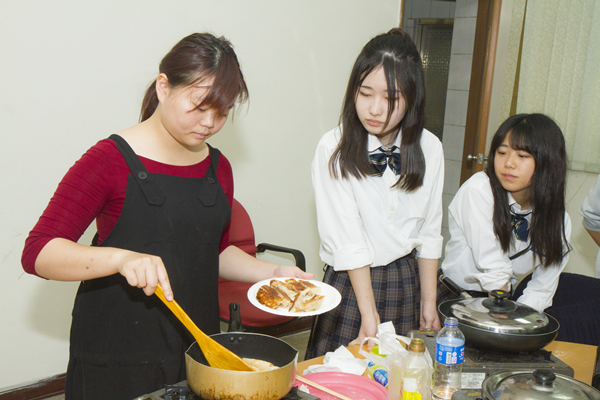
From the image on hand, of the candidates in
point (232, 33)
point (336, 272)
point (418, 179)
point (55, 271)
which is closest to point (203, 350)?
point (55, 271)

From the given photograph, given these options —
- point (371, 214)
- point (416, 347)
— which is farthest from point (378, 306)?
point (416, 347)

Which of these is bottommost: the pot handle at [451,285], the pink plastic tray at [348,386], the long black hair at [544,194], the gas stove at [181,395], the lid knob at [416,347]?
the pot handle at [451,285]

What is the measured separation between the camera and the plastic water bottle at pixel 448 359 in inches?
41.6

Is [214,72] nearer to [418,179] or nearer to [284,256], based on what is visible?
[418,179]

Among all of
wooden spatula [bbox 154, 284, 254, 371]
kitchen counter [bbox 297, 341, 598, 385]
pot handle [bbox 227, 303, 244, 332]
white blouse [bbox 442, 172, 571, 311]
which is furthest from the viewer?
white blouse [bbox 442, 172, 571, 311]

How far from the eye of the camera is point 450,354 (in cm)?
106

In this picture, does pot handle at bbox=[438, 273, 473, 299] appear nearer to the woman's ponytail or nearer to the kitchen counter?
the kitchen counter

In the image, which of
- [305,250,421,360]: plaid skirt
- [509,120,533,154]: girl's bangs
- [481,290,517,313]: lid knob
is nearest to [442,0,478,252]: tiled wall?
[509,120,533,154]: girl's bangs

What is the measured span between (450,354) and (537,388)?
195 millimetres

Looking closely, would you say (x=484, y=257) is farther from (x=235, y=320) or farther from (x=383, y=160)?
(x=235, y=320)

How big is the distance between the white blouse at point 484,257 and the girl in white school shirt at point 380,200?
8.2 inches

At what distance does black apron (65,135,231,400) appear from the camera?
48.2 inches

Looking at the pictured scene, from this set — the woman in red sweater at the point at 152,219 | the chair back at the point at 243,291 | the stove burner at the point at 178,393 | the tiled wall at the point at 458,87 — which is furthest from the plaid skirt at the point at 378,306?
the tiled wall at the point at 458,87

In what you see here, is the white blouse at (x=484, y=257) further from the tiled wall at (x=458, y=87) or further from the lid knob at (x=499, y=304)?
the tiled wall at (x=458, y=87)
